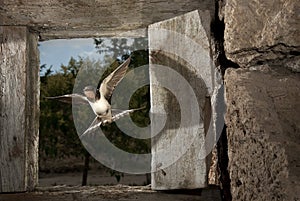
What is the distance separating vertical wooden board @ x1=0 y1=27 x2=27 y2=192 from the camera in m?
1.07

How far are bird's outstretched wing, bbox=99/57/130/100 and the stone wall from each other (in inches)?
13.9

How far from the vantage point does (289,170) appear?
0.75 meters

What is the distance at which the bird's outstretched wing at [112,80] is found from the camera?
116cm

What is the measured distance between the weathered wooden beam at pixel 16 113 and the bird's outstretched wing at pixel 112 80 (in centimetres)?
20

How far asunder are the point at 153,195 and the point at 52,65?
1.31m

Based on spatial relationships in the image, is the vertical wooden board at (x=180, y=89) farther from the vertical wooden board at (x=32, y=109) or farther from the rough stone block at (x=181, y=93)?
the vertical wooden board at (x=32, y=109)

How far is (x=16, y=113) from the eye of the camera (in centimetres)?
109

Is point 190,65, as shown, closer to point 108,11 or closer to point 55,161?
point 108,11

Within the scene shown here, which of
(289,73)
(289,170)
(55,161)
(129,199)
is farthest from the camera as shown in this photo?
(55,161)

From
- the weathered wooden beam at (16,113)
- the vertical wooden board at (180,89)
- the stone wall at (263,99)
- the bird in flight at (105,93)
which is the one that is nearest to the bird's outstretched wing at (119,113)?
the bird in flight at (105,93)

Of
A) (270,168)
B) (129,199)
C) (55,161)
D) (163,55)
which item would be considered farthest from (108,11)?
(55,161)

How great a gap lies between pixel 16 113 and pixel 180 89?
1.41ft

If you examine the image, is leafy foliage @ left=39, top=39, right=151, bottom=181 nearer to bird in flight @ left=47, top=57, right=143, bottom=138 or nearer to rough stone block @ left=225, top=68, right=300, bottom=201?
bird in flight @ left=47, top=57, right=143, bottom=138

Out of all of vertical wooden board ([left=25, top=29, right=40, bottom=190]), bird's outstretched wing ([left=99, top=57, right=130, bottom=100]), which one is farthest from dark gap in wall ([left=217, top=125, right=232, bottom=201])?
vertical wooden board ([left=25, top=29, right=40, bottom=190])
